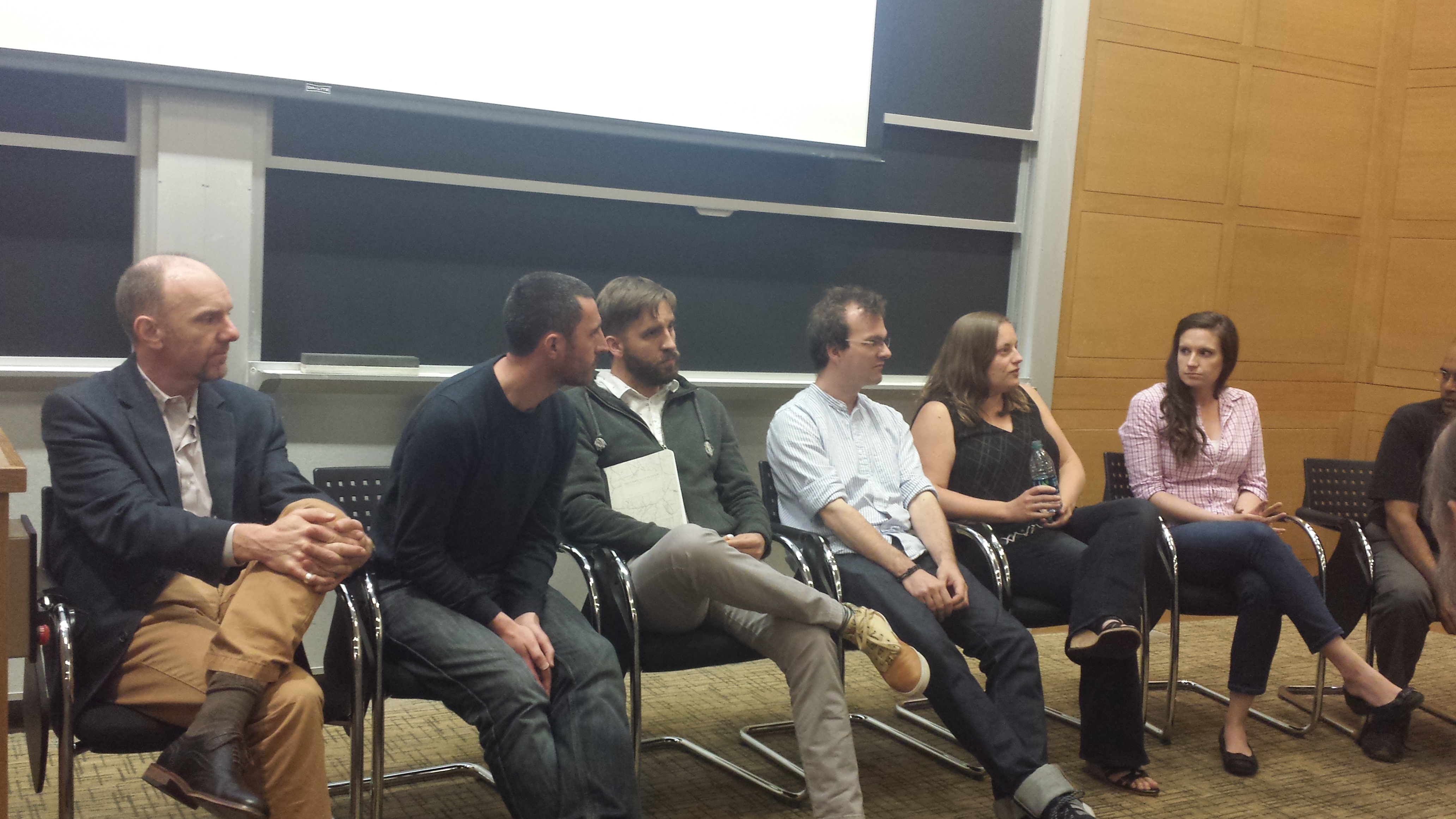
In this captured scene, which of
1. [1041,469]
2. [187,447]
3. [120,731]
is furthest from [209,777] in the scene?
[1041,469]

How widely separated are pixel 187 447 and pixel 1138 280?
3563 mm

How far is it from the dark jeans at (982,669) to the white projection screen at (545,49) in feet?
5.12

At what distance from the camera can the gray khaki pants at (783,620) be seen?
2.51 meters

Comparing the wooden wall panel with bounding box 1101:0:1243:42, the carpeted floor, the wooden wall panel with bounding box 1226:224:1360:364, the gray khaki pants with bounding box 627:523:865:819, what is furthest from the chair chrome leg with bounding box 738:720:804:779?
the wooden wall panel with bounding box 1101:0:1243:42

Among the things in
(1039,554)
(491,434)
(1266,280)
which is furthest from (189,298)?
(1266,280)

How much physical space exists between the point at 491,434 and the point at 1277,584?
2163 millimetres

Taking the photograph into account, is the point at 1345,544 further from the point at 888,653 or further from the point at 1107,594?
the point at 888,653

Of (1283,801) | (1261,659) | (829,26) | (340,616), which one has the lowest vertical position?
(1283,801)

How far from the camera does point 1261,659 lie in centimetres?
317

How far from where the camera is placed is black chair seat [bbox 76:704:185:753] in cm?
198

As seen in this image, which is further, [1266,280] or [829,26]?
[1266,280]

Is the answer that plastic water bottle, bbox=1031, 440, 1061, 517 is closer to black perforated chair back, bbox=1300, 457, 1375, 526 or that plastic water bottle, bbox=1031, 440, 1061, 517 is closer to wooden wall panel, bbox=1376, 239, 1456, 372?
black perforated chair back, bbox=1300, 457, 1375, 526

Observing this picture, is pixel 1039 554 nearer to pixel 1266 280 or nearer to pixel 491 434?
pixel 491 434

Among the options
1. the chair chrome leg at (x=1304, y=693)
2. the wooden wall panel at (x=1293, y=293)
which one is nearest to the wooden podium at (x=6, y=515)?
the chair chrome leg at (x=1304, y=693)
